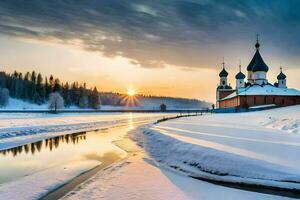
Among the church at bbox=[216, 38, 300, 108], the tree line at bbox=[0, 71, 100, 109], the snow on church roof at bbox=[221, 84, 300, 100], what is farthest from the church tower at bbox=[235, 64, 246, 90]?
the tree line at bbox=[0, 71, 100, 109]

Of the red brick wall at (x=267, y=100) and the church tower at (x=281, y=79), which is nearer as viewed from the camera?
the red brick wall at (x=267, y=100)

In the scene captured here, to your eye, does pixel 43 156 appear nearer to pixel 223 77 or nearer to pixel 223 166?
pixel 223 166

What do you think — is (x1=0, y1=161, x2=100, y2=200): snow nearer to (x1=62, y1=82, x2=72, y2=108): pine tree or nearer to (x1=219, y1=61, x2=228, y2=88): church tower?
(x1=219, y1=61, x2=228, y2=88): church tower

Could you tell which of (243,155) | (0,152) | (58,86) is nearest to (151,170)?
(243,155)

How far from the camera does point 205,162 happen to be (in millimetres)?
16516

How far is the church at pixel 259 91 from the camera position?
83750 millimetres

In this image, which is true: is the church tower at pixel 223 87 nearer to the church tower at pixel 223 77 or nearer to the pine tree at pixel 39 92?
the church tower at pixel 223 77

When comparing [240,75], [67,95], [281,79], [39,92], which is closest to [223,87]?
[240,75]

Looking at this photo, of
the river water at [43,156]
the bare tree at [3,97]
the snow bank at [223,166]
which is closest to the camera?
the snow bank at [223,166]

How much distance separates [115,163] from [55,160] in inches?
140

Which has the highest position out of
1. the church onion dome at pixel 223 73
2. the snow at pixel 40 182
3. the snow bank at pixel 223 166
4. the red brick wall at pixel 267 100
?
the church onion dome at pixel 223 73

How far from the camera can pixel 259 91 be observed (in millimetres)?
84625

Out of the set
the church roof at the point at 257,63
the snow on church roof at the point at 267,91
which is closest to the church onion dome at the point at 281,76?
the church roof at the point at 257,63

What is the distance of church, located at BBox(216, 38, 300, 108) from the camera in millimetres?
83750
